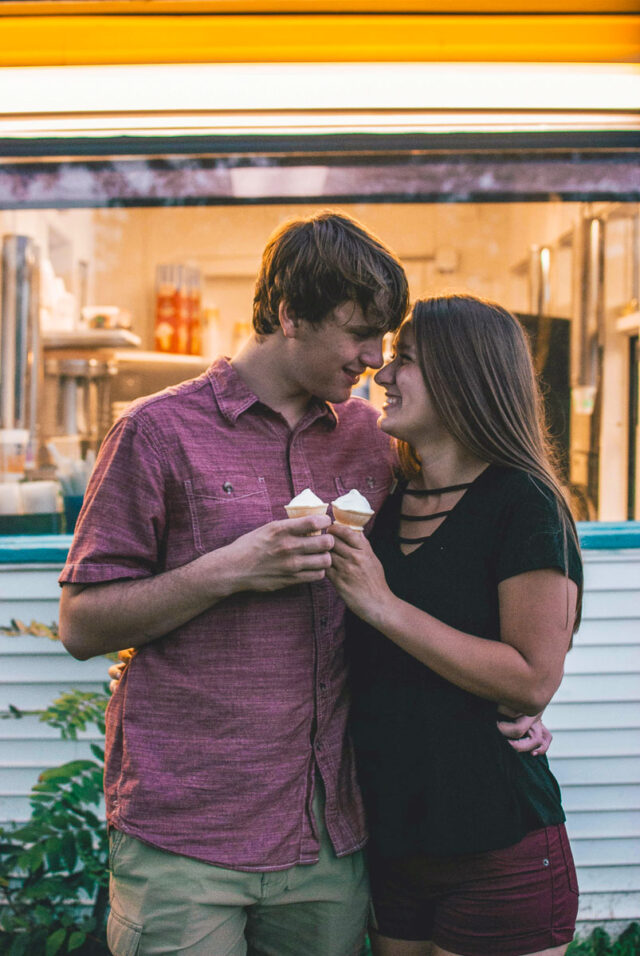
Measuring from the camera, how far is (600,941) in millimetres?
3311

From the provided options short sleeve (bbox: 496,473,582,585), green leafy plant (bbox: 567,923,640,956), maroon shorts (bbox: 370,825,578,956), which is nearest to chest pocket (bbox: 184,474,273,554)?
short sleeve (bbox: 496,473,582,585)

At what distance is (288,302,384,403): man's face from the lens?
1905 millimetres

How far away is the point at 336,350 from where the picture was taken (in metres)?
1.92

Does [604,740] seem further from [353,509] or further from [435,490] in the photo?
[353,509]

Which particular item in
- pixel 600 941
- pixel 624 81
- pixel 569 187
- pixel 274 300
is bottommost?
pixel 600 941

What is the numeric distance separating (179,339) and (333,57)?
6.25 ft

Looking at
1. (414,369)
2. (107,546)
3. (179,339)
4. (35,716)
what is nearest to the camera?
(107,546)

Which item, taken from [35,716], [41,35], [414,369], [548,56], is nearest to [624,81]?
[548,56]

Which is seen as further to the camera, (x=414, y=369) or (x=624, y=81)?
(x=624, y=81)

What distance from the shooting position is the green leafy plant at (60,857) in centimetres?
298

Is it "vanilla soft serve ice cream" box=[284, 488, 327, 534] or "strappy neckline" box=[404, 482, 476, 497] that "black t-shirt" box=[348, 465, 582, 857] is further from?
"vanilla soft serve ice cream" box=[284, 488, 327, 534]

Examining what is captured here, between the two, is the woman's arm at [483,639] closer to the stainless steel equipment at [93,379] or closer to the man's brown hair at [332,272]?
the man's brown hair at [332,272]

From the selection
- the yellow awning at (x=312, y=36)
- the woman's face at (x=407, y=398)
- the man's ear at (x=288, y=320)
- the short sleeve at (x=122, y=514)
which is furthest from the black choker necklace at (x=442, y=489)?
the yellow awning at (x=312, y=36)

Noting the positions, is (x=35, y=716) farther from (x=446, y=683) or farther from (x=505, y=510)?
(x=505, y=510)
